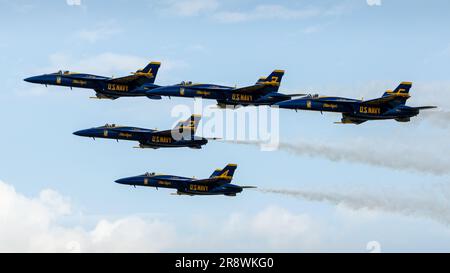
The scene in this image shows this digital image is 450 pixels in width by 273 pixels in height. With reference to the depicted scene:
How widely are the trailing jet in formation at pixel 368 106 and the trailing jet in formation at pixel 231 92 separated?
2.61 meters

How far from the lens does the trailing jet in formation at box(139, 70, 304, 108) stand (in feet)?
512

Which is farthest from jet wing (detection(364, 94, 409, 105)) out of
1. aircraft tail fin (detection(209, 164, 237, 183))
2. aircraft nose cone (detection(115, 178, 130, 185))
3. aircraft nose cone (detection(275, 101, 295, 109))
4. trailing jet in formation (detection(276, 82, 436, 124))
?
aircraft nose cone (detection(115, 178, 130, 185))

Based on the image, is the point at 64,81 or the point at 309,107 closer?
the point at 309,107

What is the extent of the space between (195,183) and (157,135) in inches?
437

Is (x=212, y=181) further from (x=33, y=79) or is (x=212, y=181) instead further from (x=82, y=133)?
(x=33, y=79)

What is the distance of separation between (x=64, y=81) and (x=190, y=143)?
2046cm

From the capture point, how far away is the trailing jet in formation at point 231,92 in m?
156

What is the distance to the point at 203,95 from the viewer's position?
159 m

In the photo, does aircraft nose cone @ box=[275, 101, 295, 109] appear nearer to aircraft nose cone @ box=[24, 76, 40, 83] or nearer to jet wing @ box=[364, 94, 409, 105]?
jet wing @ box=[364, 94, 409, 105]

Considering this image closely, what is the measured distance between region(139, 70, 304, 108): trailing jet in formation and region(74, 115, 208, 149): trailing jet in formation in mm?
7381
